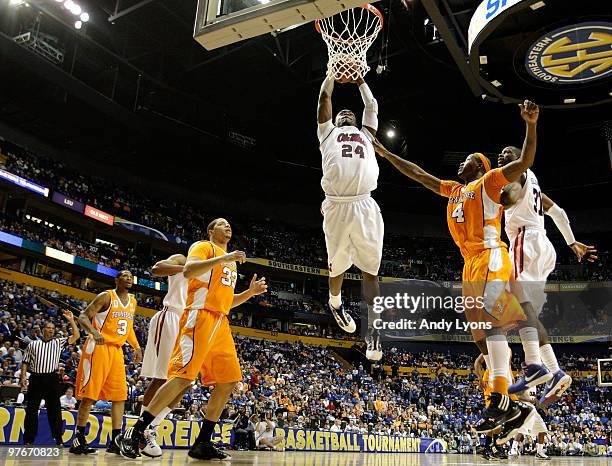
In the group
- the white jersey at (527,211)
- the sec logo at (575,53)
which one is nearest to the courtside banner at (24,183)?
the sec logo at (575,53)

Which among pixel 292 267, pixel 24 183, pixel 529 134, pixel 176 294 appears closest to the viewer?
pixel 529 134

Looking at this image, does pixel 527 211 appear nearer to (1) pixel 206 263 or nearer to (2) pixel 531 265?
(2) pixel 531 265

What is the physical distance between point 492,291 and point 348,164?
6.25 ft

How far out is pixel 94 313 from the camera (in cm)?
688

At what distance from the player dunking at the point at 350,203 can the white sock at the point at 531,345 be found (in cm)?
153

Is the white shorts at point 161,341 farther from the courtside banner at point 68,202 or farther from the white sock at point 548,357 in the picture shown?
the courtside banner at point 68,202

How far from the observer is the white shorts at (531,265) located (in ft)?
15.3

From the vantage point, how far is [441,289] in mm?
29984

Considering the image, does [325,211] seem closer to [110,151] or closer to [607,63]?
[607,63]

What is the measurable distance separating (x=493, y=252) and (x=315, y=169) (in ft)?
85.5

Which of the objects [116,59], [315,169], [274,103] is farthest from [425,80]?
[116,59]

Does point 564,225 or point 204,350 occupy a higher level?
point 564,225

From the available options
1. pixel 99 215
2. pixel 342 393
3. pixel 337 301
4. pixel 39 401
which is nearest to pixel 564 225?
pixel 337 301

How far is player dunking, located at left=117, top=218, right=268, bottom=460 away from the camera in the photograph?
4832 millimetres
